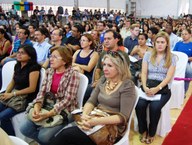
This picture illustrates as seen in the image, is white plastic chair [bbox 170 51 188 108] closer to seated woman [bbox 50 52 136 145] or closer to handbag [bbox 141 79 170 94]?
handbag [bbox 141 79 170 94]

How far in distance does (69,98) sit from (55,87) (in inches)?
7.7

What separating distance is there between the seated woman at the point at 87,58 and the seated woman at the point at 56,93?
2.25 ft

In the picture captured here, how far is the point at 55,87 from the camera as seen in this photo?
87.2 inches

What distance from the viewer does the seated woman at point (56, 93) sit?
6.51 ft

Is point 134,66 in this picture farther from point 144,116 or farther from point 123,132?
point 123,132

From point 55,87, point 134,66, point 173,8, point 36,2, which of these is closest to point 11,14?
point 36,2

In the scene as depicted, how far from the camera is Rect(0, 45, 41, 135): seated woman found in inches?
90.8

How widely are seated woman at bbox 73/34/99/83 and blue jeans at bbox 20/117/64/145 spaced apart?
3.44ft

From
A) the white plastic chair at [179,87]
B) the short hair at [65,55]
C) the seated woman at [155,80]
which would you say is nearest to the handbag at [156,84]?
the seated woman at [155,80]

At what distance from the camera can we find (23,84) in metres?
2.40

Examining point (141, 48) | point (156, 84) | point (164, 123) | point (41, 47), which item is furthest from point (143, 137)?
point (41, 47)

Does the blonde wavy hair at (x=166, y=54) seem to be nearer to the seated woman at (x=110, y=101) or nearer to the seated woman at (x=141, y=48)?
the seated woman at (x=110, y=101)

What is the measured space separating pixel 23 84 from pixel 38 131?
57 cm

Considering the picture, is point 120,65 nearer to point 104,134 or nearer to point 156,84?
point 104,134
